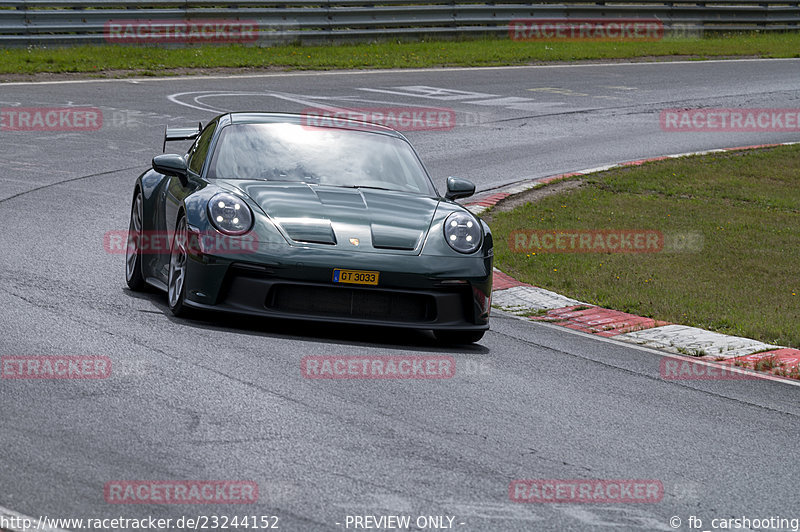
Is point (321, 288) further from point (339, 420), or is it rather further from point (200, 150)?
point (200, 150)

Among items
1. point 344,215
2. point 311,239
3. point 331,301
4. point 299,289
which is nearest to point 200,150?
point 344,215

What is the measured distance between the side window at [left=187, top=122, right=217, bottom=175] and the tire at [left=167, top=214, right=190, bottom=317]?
0.76m

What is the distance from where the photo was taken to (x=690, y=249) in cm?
1089

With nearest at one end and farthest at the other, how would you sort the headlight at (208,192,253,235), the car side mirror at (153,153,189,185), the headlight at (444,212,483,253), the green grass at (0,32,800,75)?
the headlight at (208,192,253,235)
the headlight at (444,212,483,253)
the car side mirror at (153,153,189,185)
the green grass at (0,32,800,75)

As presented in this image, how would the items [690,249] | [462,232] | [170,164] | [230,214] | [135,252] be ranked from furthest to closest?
[690,249]
[135,252]
[170,164]
[462,232]
[230,214]

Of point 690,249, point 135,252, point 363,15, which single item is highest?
point 363,15

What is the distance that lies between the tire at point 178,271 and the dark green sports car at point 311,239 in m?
Result: 0.01

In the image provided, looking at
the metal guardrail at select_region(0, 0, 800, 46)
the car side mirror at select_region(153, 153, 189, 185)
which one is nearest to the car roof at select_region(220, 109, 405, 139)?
the car side mirror at select_region(153, 153, 189, 185)

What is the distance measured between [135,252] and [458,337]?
2.36 m

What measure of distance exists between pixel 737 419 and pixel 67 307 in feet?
12.9

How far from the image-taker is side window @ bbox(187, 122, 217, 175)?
25.7 feet

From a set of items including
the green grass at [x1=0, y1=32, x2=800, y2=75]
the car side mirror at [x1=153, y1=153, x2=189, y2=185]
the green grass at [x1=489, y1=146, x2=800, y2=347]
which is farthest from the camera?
the green grass at [x1=0, y1=32, x2=800, y2=75]

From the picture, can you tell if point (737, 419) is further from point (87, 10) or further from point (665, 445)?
point (87, 10)

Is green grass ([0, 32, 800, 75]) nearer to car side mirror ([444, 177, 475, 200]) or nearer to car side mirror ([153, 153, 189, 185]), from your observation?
car side mirror ([153, 153, 189, 185])
